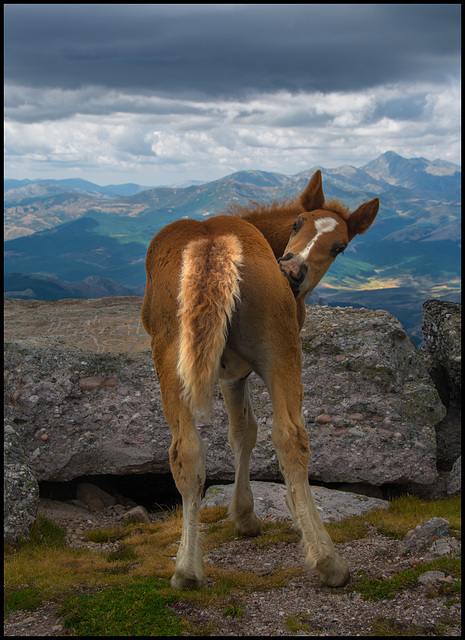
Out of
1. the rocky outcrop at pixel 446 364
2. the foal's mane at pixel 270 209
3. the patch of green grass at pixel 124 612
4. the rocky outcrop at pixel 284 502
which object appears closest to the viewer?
the patch of green grass at pixel 124 612

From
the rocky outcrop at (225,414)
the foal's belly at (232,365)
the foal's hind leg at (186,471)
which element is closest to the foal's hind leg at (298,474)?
the foal's belly at (232,365)

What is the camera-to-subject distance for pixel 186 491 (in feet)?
16.6

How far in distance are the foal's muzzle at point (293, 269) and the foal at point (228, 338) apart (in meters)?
0.01

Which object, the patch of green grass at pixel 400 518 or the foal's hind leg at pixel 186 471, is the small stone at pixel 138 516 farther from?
the foal's hind leg at pixel 186 471

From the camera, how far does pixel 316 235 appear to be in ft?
18.8

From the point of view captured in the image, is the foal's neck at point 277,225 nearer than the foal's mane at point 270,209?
Yes

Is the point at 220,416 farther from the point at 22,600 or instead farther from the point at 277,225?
the point at 22,600

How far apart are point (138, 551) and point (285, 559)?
2.14m

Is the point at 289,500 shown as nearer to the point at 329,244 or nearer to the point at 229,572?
the point at 229,572

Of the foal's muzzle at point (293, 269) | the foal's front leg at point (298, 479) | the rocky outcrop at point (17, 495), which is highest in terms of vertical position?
the foal's muzzle at point (293, 269)

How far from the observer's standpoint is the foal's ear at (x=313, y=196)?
643 cm

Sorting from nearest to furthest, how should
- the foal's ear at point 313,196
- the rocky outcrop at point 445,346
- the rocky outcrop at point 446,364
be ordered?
1. the foal's ear at point 313,196
2. the rocky outcrop at point 446,364
3. the rocky outcrop at point 445,346

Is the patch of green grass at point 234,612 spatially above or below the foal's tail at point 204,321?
below

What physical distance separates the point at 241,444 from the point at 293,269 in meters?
3.14
